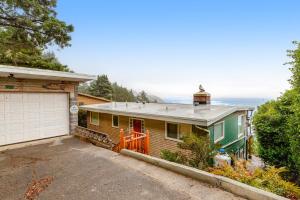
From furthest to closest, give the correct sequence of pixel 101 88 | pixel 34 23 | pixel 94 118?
pixel 101 88 → pixel 94 118 → pixel 34 23

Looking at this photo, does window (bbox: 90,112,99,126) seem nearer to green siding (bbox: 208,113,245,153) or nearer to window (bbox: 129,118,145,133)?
window (bbox: 129,118,145,133)

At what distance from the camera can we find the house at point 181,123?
28.4 feet

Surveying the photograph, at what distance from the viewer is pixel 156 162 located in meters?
5.30

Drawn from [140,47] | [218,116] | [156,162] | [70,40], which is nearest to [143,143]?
[156,162]

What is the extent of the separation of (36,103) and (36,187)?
5.22 m

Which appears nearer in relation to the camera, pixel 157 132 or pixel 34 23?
pixel 157 132

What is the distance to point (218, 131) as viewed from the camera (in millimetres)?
9930

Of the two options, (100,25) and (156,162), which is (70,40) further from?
(156,162)

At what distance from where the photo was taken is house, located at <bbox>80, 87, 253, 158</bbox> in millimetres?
8646

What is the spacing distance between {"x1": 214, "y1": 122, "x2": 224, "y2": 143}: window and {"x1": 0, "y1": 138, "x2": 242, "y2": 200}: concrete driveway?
17.7 feet

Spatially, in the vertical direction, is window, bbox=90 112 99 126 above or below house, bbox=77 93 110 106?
below

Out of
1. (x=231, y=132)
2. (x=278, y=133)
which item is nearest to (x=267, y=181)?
(x=278, y=133)

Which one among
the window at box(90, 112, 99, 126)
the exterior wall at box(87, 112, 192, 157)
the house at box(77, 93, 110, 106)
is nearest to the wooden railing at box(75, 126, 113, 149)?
the exterior wall at box(87, 112, 192, 157)

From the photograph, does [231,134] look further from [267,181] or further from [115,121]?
[267,181]
